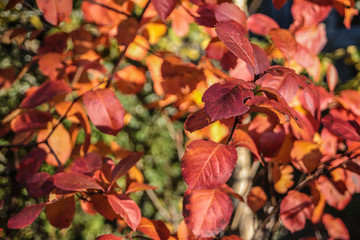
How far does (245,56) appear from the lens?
22.3 inches

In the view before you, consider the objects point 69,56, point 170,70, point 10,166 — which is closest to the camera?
point 170,70

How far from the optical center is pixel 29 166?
1.02 m

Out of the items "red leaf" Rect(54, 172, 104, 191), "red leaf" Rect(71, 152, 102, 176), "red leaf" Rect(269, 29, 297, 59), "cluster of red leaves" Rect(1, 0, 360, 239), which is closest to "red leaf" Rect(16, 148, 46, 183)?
"cluster of red leaves" Rect(1, 0, 360, 239)

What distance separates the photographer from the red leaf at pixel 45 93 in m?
0.88

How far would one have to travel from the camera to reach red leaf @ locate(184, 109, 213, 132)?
59cm

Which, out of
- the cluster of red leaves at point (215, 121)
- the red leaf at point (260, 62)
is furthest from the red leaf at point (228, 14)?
the red leaf at point (260, 62)

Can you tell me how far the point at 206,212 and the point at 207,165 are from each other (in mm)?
147

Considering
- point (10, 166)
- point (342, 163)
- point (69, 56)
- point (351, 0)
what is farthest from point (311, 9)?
point (10, 166)

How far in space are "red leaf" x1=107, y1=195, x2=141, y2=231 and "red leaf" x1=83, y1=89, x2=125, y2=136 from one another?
0.68 ft

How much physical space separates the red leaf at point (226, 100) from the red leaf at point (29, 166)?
2.29ft

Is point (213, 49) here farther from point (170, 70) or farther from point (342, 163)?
point (342, 163)

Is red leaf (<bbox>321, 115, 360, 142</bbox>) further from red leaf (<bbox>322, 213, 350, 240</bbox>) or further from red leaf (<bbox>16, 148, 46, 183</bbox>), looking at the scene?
red leaf (<bbox>16, 148, 46, 183</bbox>)

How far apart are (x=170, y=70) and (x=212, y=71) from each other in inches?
5.1

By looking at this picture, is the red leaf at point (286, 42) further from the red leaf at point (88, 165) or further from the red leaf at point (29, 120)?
the red leaf at point (29, 120)
